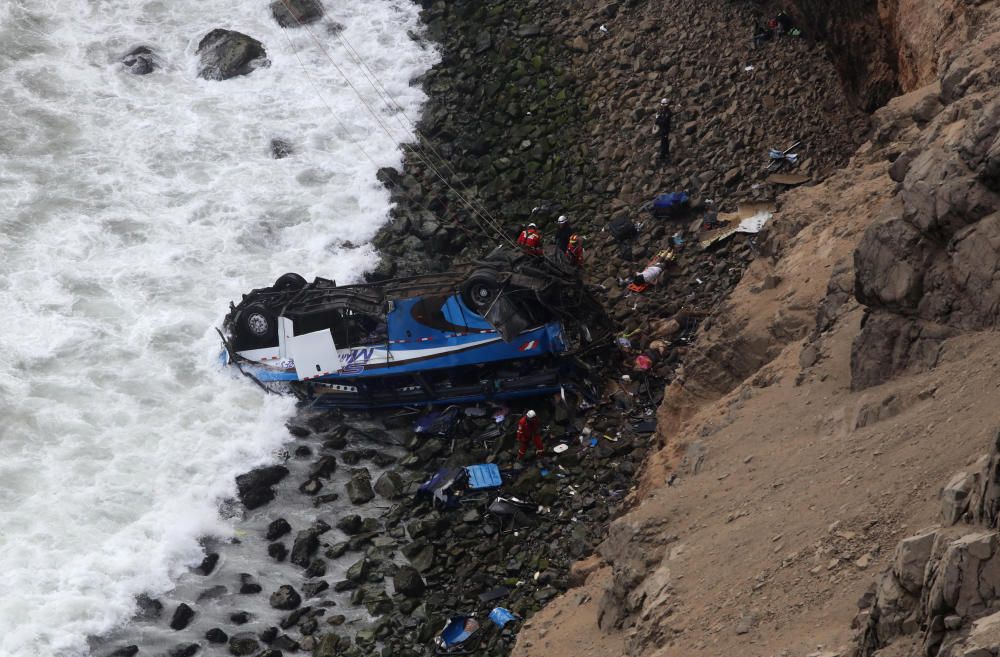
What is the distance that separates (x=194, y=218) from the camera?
24891 millimetres

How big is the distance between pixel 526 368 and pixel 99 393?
7568mm

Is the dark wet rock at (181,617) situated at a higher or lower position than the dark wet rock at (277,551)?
lower

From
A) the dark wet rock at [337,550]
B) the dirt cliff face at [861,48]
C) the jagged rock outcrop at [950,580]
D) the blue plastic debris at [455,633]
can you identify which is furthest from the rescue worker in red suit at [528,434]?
the jagged rock outcrop at [950,580]

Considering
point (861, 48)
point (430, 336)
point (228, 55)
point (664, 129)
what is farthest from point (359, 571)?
point (228, 55)

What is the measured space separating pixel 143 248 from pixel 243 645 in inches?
403

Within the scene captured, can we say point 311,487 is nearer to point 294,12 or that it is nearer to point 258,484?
point 258,484

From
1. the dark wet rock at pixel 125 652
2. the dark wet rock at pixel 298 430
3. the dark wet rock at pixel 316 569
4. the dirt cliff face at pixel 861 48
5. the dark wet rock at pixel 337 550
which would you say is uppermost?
the dirt cliff face at pixel 861 48

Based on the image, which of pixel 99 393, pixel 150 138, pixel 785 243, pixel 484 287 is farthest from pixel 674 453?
pixel 150 138

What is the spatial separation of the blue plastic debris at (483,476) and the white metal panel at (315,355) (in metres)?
3.25

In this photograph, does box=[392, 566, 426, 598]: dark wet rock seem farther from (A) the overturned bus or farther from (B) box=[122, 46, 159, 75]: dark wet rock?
(B) box=[122, 46, 159, 75]: dark wet rock

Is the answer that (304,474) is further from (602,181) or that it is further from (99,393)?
(602,181)

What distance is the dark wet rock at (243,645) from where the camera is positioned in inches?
655

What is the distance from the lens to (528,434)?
18344 millimetres

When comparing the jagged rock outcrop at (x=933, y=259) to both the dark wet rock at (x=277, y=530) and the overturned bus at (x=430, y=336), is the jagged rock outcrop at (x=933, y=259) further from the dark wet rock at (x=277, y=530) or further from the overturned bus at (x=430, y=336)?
the dark wet rock at (x=277, y=530)
